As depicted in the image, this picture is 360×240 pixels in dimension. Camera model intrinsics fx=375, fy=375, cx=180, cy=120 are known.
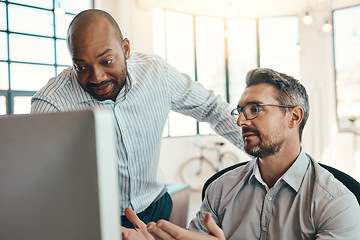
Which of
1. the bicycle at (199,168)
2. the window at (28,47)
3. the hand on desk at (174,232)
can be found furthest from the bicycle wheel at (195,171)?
the hand on desk at (174,232)

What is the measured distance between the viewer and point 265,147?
4.61 feet

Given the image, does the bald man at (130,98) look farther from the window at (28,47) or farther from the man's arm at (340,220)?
the window at (28,47)

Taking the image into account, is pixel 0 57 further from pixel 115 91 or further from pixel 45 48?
pixel 115 91

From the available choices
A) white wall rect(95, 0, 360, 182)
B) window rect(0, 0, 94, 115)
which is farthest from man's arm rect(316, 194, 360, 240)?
white wall rect(95, 0, 360, 182)

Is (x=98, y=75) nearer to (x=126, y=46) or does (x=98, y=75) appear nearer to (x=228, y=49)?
(x=126, y=46)

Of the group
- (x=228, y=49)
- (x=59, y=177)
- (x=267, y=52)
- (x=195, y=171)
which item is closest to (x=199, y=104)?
(x=59, y=177)

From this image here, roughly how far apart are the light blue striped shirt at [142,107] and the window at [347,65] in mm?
6474

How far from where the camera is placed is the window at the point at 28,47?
5.00m

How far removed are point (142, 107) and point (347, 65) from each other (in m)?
7.09

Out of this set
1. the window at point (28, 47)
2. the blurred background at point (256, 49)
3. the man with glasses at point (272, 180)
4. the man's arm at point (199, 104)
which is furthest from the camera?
the blurred background at point (256, 49)

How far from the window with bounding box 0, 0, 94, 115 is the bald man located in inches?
158

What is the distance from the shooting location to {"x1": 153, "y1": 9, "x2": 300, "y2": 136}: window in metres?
7.68

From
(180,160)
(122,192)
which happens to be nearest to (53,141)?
(122,192)

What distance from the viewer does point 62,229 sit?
1.31ft
